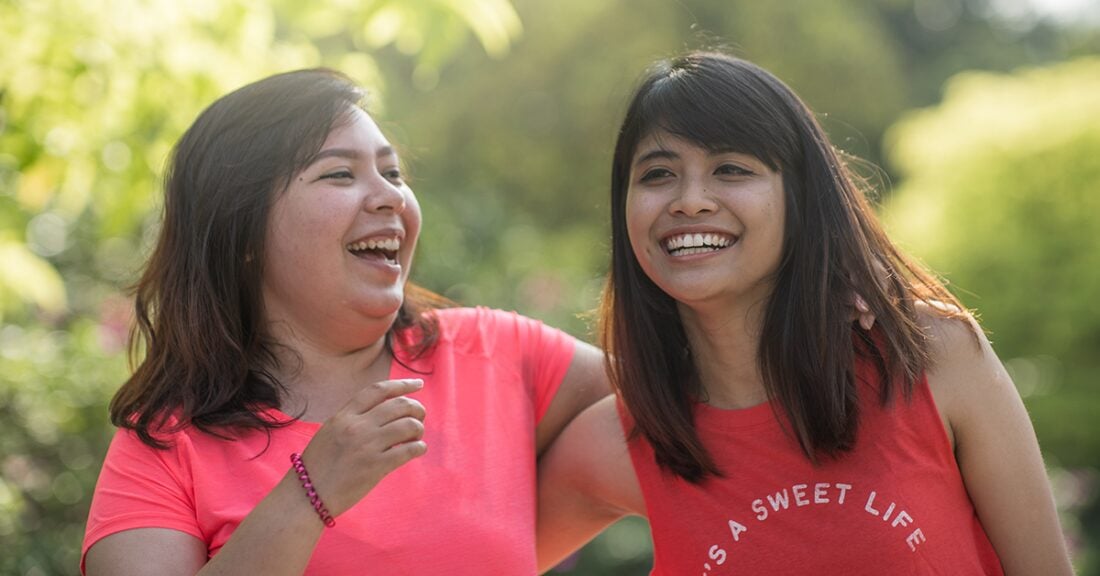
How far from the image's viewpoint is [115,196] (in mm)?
3877

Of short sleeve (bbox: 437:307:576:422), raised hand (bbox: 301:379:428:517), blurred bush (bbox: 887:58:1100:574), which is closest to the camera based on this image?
raised hand (bbox: 301:379:428:517)

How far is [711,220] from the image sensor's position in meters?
2.54

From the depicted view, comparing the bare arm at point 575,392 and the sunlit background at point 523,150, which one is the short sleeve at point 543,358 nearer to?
the bare arm at point 575,392

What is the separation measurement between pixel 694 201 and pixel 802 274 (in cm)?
29

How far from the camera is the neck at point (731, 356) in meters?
2.67

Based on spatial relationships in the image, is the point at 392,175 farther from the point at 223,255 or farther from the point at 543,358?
the point at 543,358

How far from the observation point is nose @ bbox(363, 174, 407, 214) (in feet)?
8.68

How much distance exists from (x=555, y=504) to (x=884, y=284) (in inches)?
37.0

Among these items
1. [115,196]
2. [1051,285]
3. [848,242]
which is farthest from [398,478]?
[1051,285]

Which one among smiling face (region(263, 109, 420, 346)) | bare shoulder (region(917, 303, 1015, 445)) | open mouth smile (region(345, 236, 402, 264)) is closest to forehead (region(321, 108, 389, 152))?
smiling face (region(263, 109, 420, 346))

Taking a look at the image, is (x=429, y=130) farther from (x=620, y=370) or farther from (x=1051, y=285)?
(x=620, y=370)

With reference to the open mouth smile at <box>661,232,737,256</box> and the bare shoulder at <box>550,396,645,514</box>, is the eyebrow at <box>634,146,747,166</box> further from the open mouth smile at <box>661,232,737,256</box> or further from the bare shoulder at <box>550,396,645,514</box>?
the bare shoulder at <box>550,396,645,514</box>

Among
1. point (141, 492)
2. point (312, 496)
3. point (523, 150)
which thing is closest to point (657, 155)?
point (312, 496)

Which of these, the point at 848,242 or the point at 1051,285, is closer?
the point at 848,242
